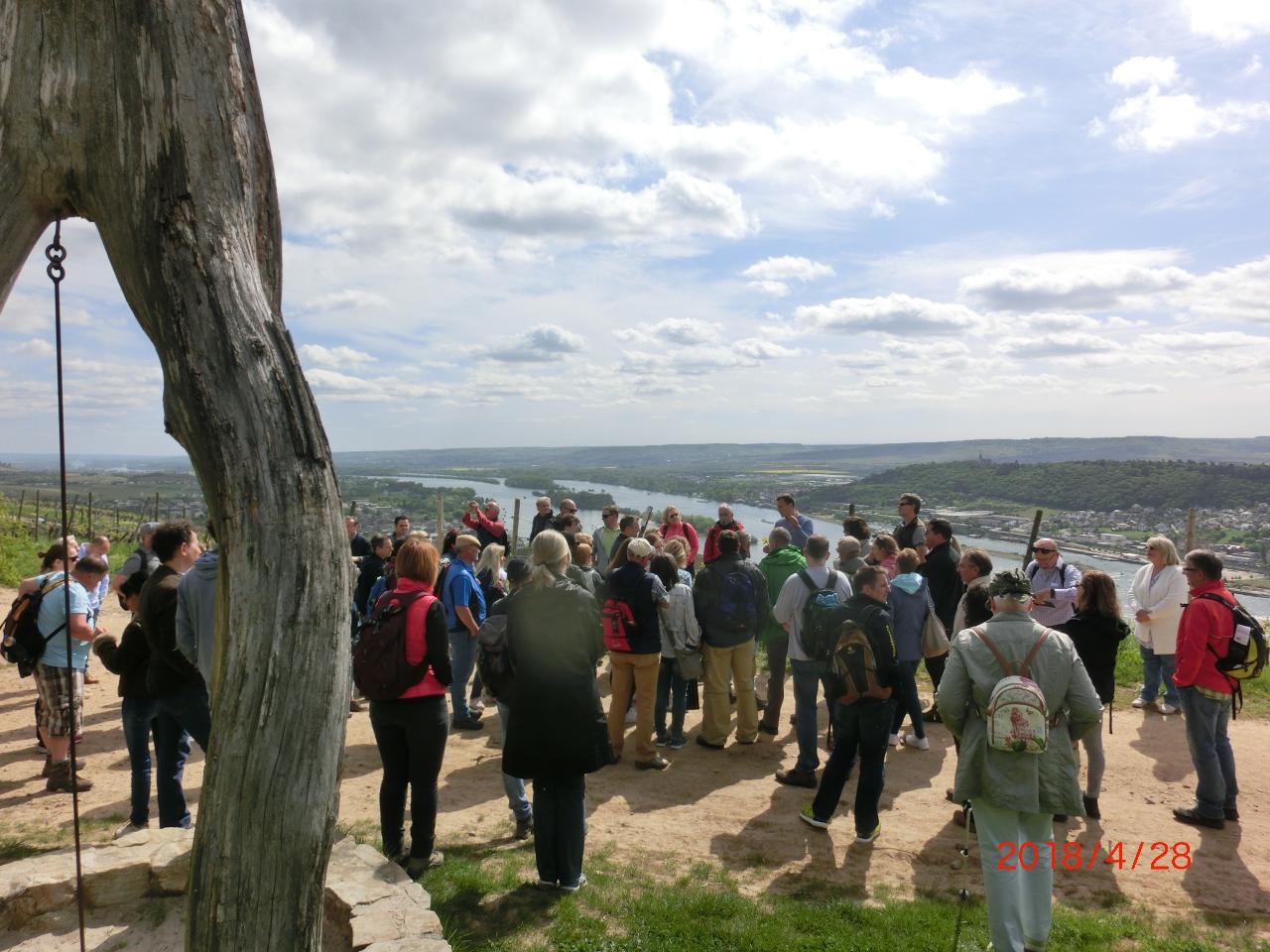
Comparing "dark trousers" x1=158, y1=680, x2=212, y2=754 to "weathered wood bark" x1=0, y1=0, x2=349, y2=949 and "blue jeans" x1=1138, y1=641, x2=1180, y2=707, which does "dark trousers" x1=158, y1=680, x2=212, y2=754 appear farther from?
"blue jeans" x1=1138, y1=641, x2=1180, y2=707

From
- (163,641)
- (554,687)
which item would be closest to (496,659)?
(554,687)

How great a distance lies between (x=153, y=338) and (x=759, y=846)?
4.86m

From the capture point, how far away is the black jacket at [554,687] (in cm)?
418

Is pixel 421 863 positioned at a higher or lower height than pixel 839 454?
lower

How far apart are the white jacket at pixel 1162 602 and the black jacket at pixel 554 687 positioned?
5545 millimetres

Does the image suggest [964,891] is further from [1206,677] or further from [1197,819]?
[1197,819]

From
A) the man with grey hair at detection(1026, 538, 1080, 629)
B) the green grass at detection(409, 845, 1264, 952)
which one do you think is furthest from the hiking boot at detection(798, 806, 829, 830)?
the man with grey hair at detection(1026, 538, 1080, 629)

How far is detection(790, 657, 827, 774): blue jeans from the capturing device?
618 centimetres

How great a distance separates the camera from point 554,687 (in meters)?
4.23

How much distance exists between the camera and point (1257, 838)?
5.36 metres

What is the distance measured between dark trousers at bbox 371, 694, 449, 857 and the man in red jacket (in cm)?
503

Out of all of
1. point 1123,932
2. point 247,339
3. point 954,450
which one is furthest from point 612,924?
point 954,450

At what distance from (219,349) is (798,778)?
5.68m

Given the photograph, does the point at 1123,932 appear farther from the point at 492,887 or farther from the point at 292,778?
the point at 292,778
